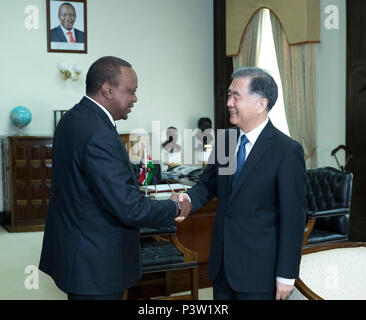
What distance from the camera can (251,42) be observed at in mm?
8711

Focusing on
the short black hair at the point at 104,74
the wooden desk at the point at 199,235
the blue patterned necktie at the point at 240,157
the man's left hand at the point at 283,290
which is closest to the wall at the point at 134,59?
the wooden desk at the point at 199,235

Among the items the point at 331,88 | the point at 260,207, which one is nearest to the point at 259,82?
the point at 260,207

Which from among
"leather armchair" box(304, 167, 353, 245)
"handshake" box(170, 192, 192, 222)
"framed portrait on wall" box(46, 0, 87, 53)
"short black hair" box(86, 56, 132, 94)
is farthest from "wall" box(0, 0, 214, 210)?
"short black hair" box(86, 56, 132, 94)

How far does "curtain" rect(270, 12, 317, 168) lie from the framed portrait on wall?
3.58m

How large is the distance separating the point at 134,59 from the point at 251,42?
2.37 metres

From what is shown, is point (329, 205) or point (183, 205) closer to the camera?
point (183, 205)

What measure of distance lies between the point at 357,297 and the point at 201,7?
8472mm

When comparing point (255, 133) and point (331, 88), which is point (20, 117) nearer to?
point (331, 88)

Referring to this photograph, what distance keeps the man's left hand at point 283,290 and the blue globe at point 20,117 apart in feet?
22.9

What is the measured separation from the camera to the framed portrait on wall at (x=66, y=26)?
8789mm

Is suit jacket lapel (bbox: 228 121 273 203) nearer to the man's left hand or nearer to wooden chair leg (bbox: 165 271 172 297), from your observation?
the man's left hand

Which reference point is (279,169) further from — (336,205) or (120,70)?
(336,205)

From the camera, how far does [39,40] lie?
344 inches

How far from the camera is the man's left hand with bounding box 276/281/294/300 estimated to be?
2.23 meters
